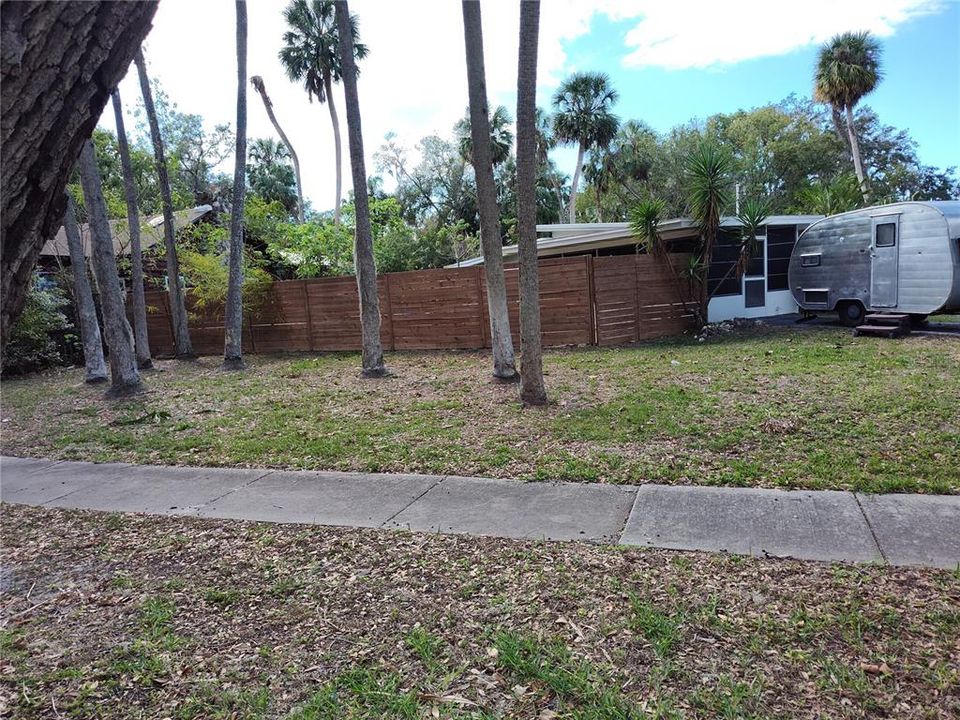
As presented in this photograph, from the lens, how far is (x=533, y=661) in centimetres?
275

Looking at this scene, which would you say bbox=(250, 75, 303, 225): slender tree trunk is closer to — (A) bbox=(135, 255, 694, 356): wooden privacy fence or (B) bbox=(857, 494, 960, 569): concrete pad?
(A) bbox=(135, 255, 694, 356): wooden privacy fence

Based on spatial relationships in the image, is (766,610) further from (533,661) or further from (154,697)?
(154,697)

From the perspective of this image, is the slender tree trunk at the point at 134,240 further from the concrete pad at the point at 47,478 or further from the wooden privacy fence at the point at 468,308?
the concrete pad at the point at 47,478

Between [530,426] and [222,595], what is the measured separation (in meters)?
4.05

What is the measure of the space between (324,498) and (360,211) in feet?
23.1

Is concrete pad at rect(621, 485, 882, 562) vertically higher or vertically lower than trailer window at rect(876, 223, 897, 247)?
lower

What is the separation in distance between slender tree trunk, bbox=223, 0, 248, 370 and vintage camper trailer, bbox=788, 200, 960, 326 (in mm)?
12758

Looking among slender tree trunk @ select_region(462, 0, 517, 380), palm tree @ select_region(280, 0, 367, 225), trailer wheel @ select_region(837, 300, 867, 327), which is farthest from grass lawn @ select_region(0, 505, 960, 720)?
palm tree @ select_region(280, 0, 367, 225)

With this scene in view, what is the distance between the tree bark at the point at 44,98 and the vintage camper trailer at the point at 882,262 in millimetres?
13605

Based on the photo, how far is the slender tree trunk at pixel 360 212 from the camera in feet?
33.8

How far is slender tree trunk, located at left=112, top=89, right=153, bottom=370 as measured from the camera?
13383mm

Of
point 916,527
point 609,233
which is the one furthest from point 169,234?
point 916,527

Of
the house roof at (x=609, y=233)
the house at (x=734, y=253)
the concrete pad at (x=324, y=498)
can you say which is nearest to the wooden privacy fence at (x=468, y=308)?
the house roof at (x=609, y=233)

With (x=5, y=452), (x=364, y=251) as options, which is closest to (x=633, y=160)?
(x=364, y=251)
